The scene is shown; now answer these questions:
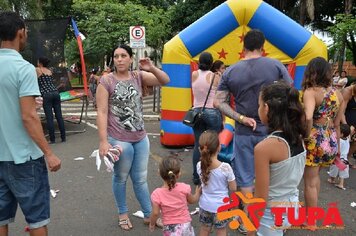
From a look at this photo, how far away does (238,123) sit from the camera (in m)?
3.32

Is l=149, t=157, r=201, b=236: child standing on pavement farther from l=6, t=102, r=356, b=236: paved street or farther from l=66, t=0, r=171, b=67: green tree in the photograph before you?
l=66, t=0, r=171, b=67: green tree

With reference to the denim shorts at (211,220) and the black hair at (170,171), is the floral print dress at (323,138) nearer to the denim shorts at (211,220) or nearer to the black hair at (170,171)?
the denim shorts at (211,220)

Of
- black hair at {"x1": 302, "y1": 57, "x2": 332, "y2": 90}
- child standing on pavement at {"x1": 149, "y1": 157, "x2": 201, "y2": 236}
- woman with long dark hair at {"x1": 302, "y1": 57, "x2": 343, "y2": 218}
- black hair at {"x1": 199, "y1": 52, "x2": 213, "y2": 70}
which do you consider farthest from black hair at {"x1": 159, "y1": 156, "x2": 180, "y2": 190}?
black hair at {"x1": 199, "y1": 52, "x2": 213, "y2": 70}

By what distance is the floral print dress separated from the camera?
11.2ft

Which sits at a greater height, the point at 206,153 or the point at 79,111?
the point at 206,153

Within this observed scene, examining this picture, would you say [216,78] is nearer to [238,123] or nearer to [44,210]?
[238,123]

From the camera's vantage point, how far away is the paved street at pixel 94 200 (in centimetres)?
374

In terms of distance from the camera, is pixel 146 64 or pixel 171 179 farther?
pixel 146 64

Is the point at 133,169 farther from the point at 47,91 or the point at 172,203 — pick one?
the point at 47,91

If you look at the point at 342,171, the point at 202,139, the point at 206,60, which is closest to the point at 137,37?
the point at 206,60

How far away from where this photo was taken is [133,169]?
366 cm

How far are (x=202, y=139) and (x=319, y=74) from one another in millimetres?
1210

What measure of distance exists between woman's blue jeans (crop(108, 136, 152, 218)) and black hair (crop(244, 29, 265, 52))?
1.33m

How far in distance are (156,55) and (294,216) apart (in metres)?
23.3
